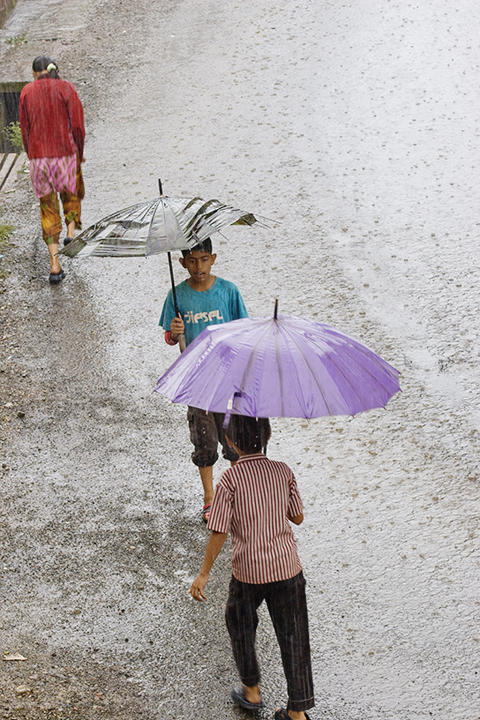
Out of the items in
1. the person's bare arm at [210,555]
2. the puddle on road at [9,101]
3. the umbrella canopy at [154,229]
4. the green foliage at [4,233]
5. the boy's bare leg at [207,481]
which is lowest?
the boy's bare leg at [207,481]

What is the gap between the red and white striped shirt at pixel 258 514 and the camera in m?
3.83

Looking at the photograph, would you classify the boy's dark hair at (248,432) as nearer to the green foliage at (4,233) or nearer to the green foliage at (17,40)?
the green foliage at (4,233)

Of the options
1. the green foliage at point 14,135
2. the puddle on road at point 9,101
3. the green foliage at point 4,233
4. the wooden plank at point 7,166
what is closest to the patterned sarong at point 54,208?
the green foliage at point 4,233

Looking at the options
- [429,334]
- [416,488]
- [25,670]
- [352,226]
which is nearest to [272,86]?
[352,226]

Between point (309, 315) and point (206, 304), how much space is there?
2.80 metres

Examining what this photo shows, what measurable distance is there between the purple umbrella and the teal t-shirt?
1347 millimetres

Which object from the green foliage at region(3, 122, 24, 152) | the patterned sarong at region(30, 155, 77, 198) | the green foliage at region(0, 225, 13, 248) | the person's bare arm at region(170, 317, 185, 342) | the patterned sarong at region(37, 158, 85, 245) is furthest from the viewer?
the green foliage at region(3, 122, 24, 152)

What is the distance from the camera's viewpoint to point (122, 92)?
1253 cm

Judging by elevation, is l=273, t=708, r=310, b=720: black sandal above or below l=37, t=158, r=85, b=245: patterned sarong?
below

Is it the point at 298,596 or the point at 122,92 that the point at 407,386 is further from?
the point at 122,92

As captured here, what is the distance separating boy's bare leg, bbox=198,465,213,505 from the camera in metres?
5.68

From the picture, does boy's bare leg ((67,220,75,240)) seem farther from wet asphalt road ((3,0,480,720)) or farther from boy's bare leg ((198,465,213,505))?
boy's bare leg ((198,465,213,505))

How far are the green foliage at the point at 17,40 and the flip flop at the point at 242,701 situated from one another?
1233 centimetres

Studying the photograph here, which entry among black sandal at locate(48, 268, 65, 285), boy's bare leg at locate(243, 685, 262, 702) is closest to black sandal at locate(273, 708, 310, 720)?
boy's bare leg at locate(243, 685, 262, 702)
